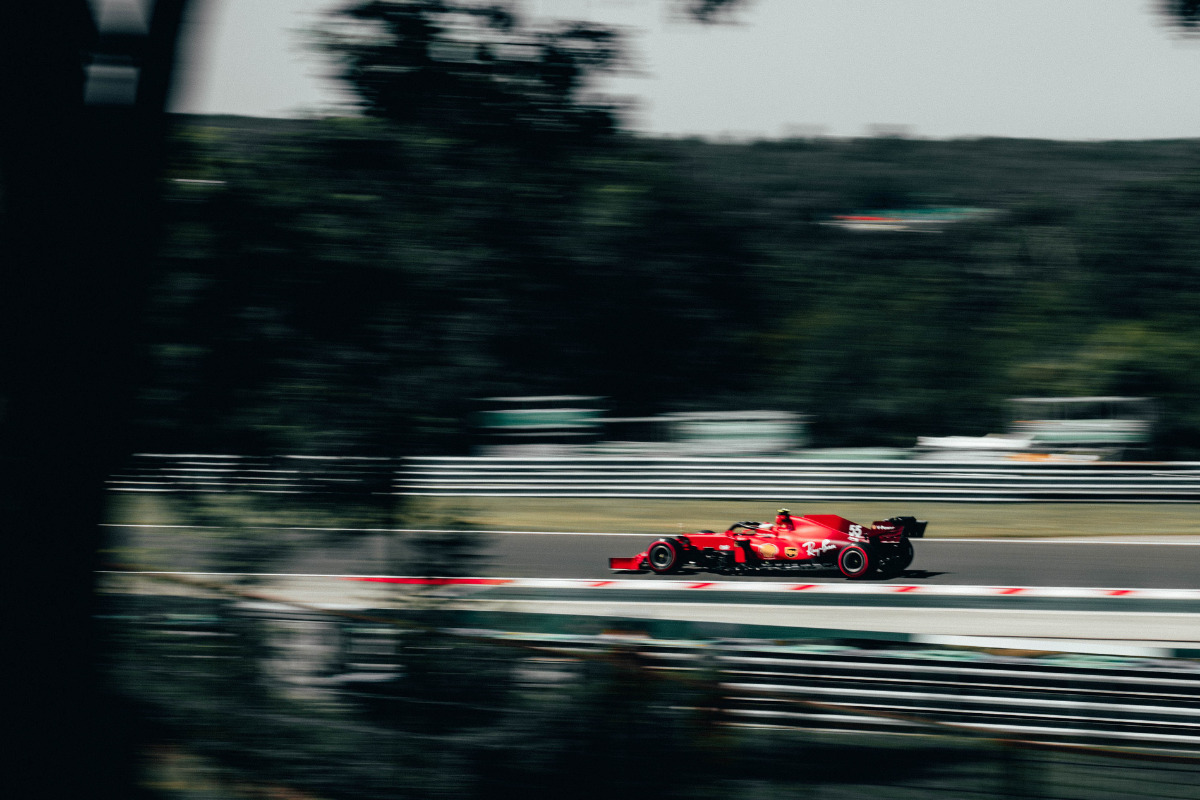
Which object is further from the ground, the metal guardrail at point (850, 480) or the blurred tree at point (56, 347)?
the blurred tree at point (56, 347)

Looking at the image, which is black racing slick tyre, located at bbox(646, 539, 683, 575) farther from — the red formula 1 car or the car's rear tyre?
the car's rear tyre

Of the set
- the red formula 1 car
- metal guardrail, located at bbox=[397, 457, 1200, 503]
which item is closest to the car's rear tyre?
the red formula 1 car

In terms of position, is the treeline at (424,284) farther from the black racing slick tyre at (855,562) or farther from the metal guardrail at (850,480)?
the metal guardrail at (850,480)

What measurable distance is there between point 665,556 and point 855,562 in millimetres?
1607

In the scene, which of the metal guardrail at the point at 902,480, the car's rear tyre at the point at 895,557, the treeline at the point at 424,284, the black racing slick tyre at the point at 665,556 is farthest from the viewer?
the metal guardrail at the point at 902,480

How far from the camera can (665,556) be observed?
8.87m

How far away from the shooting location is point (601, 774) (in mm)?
3162

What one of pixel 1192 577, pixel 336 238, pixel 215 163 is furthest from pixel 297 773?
pixel 1192 577

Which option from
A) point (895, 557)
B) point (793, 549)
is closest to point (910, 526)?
point (895, 557)

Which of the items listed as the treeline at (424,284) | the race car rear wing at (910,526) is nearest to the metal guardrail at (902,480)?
the race car rear wing at (910,526)

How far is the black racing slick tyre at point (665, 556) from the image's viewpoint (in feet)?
28.9

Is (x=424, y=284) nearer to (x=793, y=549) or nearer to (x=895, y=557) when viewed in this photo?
(x=793, y=549)

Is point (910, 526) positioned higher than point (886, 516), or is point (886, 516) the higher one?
point (910, 526)

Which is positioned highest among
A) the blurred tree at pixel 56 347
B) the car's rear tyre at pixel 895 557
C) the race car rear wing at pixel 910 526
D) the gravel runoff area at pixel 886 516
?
the blurred tree at pixel 56 347
